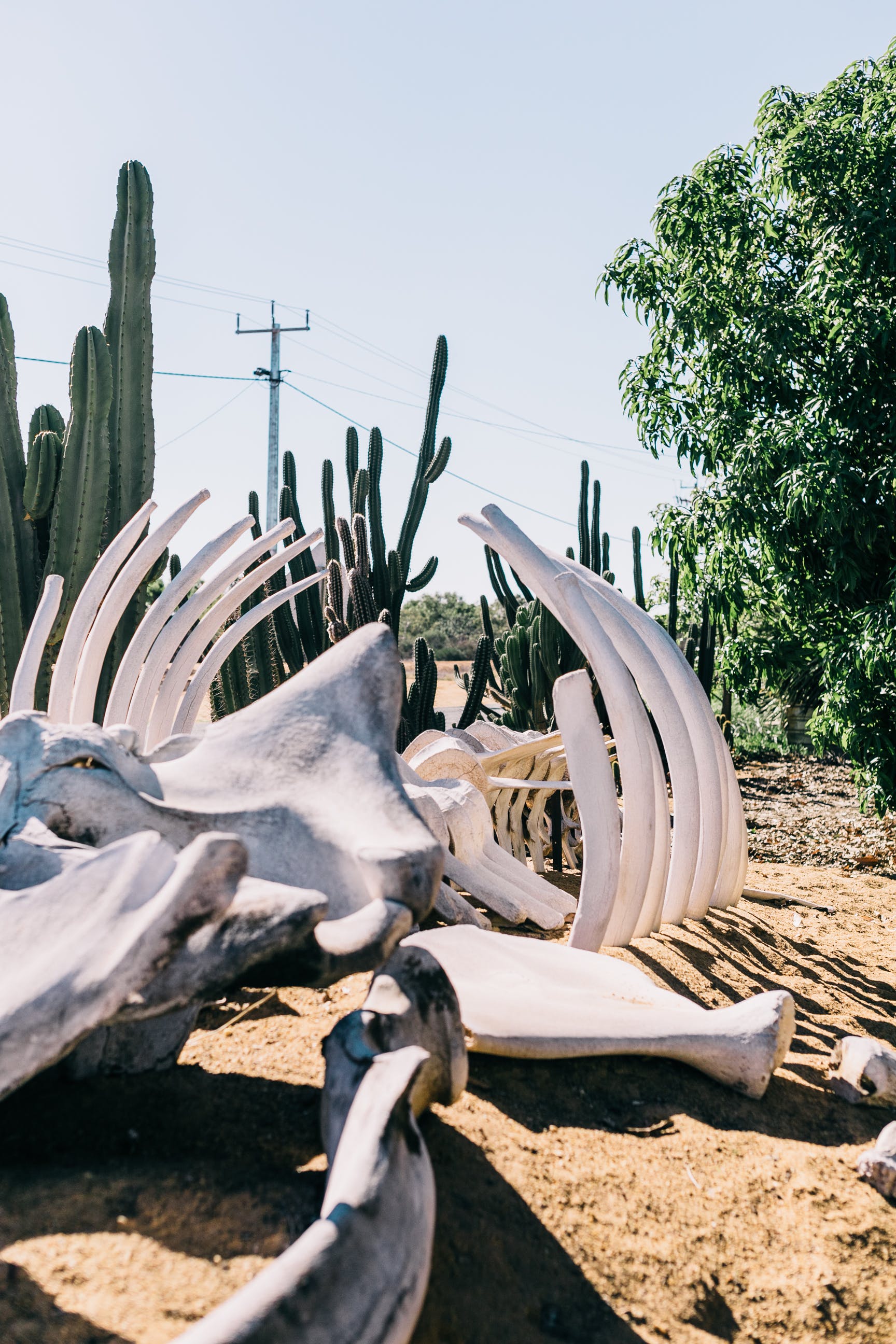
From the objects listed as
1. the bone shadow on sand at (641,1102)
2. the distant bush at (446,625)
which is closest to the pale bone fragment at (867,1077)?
the bone shadow on sand at (641,1102)

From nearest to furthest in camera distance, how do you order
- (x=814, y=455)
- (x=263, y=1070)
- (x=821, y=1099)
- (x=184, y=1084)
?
(x=184, y=1084) → (x=263, y=1070) → (x=821, y=1099) → (x=814, y=455)

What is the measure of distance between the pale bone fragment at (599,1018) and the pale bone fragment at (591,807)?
1.98 ft

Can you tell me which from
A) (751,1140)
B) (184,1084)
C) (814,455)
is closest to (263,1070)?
(184,1084)

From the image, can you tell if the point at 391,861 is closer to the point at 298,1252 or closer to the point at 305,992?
the point at 298,1252

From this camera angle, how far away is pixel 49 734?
173 cm

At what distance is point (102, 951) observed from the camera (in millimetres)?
1174

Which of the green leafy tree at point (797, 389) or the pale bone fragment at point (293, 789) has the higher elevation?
the green leafy tree at point (797, 389)

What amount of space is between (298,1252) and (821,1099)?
181 centimetres

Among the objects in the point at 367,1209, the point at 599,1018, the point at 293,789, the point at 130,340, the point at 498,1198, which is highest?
the point at 130,340

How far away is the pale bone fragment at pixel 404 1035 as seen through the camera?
1469 millimetres

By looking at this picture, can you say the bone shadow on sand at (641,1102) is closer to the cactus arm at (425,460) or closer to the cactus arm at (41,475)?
the cactus arm at (41,475)

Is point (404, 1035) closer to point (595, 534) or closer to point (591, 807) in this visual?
point (591, 807)

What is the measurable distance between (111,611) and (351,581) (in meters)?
3.05

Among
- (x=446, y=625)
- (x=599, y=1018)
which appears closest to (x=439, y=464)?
(x=599, y=1018)
